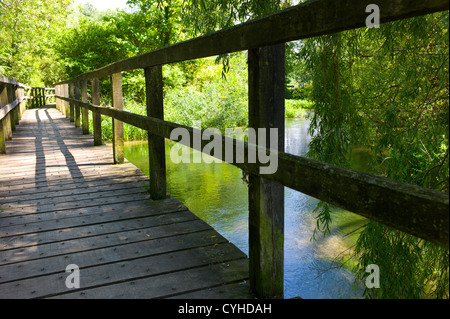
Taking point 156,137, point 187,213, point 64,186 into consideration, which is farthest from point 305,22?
point 64,186

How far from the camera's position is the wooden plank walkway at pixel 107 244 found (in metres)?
1.97

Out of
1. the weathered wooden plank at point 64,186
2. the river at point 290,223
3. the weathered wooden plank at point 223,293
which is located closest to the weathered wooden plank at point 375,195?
the weathered wooden plank at point 223,293

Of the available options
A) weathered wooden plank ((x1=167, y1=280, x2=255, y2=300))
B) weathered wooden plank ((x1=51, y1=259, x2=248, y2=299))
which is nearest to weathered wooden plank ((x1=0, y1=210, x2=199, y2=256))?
weathered wooden plank ((x1=51, y1=259, x2=248, y2=299))

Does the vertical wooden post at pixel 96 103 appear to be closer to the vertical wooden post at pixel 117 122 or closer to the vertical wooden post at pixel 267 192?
the vertical wooden post at pixel 117 122

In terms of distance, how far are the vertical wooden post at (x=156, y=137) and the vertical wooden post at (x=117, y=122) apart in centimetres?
146

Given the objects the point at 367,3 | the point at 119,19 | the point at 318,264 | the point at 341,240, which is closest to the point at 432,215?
the point at 367,3

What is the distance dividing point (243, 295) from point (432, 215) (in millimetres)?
1122

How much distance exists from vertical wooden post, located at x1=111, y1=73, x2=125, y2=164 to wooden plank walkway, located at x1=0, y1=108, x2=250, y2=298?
2.22ft

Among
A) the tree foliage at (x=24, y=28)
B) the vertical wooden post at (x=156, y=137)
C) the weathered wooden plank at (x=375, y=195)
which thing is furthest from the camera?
the tree foliage at (x=24, y=28)

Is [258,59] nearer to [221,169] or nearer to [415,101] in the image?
[415,101]

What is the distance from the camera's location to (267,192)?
1737 mm

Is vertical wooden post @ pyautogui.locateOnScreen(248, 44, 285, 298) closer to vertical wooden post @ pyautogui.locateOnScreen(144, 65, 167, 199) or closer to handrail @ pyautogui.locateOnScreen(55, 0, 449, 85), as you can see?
handrail @ pyautogui.locateOnScreen(55, 0, 449, 85)

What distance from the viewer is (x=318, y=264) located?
511cm

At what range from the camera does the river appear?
4.68 meters
